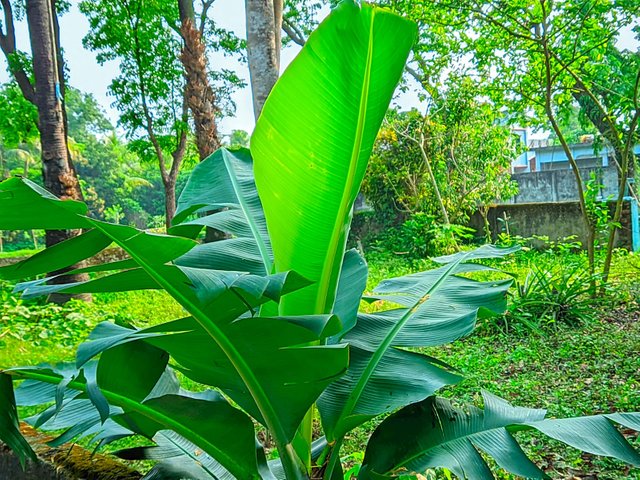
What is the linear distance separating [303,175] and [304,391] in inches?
14.8

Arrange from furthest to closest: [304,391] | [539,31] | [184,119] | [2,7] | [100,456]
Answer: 1. [184,119]
2. [2,7]
3. [539,31]
4. [100,456]
5. [304,391]

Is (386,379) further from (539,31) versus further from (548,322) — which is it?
(539,31)

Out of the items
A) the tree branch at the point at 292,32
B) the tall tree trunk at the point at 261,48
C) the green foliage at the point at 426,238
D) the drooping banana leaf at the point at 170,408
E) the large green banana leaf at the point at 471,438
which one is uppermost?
the tree branch at the point at 292,32

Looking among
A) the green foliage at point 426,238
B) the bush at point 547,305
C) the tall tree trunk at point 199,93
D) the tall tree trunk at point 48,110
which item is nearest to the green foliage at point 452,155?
the green foliage at point 426,238

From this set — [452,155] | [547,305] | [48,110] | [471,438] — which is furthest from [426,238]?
[471,438]

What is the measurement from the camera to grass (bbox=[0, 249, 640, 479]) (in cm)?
187

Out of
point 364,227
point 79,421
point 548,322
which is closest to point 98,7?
point 364,227

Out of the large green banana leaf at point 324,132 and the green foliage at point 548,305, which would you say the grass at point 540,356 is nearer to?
the green foliage at point 548,305

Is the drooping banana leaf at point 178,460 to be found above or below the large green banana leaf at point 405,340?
below

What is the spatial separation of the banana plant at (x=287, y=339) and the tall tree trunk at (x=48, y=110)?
14.7ft

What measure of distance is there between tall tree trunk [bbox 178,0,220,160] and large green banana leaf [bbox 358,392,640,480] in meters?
5.51

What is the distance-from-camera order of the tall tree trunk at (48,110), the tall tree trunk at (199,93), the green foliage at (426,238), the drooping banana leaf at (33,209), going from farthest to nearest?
the green foliage at (426,238), the tall tree trunk at (199,93), the tall tree trunk at (48,110), the drooping banana leaf at (33,209)

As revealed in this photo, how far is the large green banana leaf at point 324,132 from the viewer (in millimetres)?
834

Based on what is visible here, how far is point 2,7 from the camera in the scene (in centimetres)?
786
